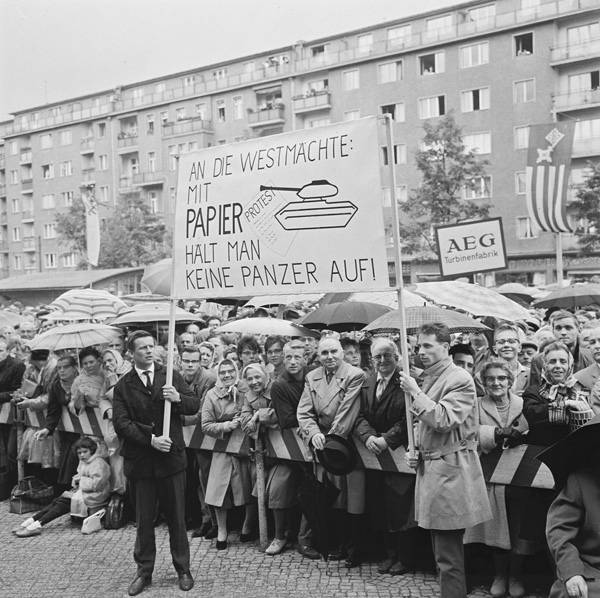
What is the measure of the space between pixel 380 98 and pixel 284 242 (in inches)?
1730

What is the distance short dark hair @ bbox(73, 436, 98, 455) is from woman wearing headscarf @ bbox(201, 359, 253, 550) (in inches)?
58.7

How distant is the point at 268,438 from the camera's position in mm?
6871

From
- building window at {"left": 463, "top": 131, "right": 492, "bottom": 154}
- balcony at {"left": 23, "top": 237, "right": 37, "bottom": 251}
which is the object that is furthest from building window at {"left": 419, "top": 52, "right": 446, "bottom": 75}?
balcony at {"left": 23, "top": 237, "right": 37, "bottom": 251}

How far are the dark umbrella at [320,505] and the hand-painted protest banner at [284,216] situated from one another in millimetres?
1737

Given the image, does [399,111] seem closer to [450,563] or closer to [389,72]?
[389,72]

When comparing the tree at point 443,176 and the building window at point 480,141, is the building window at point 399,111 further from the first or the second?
the tree at point 443,176

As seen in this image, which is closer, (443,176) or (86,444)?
(86,444)

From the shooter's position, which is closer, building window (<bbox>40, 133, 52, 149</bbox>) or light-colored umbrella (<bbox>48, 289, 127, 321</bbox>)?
light-colored umbrella (<bbox>48, 289, 127, 321</bbox>)

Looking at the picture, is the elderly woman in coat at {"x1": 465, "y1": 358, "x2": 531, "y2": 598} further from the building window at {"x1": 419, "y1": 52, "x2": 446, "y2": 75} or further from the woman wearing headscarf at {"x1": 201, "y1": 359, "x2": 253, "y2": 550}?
the building window at {"x1": 419, "y1": 52, "x2": 446, "y2": 75}

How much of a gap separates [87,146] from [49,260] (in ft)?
37.1

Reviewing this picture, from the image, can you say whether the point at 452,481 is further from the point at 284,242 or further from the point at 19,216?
the point at 19,216

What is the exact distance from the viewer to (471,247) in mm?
11523

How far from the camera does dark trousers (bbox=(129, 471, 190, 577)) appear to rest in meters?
5.93

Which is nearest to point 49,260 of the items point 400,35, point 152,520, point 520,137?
point 400,35
